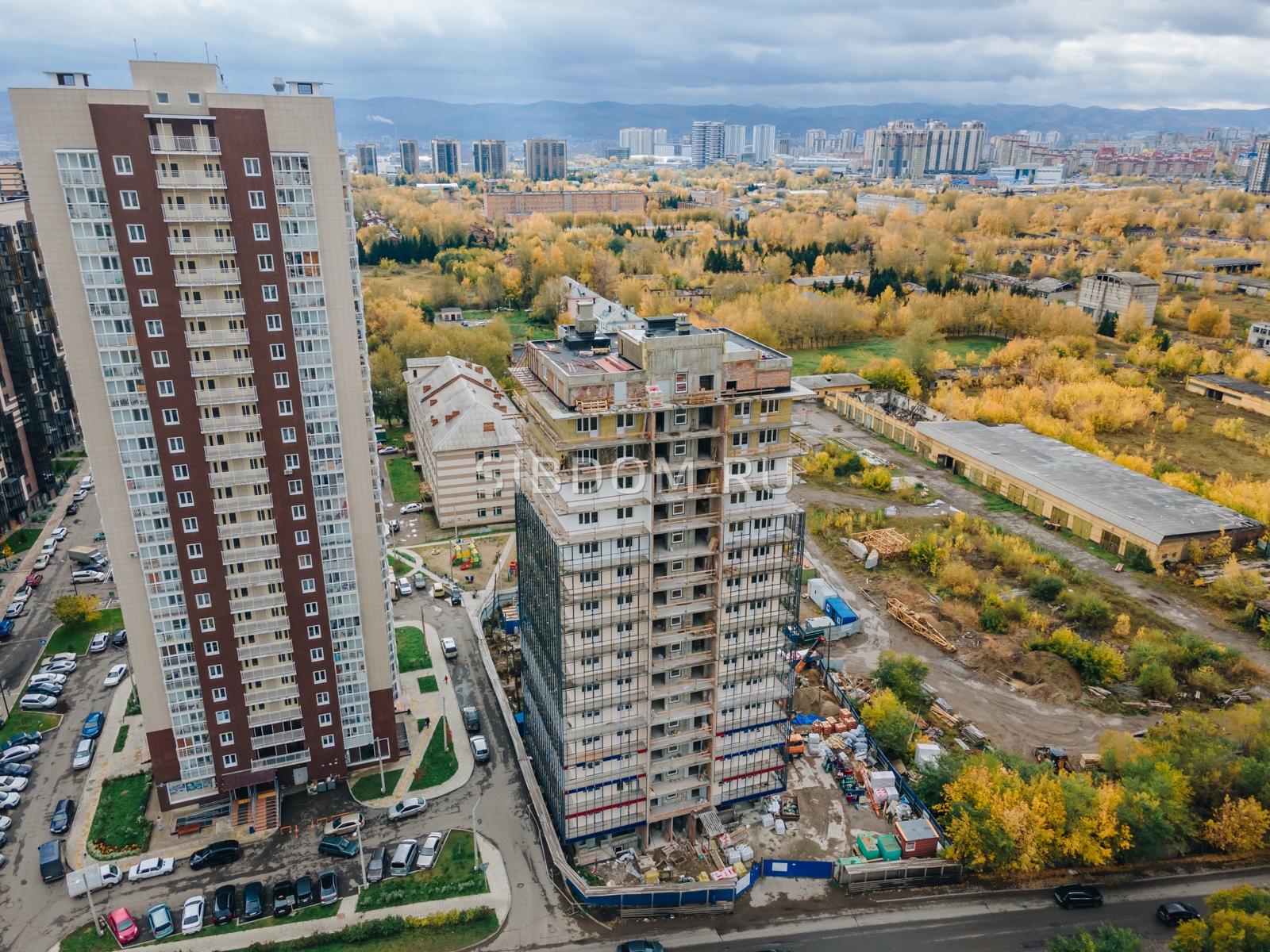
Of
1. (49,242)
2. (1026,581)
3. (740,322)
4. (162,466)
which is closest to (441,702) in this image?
(162,466)

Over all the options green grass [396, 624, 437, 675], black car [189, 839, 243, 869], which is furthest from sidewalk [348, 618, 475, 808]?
black car [189, 839, 243, 869]

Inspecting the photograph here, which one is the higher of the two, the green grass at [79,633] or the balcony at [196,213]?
the balcony at [196,213]

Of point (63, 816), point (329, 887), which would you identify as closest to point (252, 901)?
point (329, 887)

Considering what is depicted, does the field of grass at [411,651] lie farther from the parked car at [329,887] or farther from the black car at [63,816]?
the black car at [63,816]

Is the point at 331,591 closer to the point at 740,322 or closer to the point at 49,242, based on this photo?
the point at 49,242

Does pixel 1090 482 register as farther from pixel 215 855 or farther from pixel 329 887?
pixel 215 855

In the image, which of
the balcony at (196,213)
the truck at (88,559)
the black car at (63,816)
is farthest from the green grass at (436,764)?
the truck at (88,559)

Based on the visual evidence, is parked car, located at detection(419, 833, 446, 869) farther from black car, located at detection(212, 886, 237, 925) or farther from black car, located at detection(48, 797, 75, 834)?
black car, located at detection(48, 797, 75, 834)
